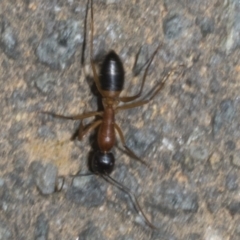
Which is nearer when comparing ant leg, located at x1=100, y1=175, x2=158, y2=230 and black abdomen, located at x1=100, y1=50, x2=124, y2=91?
black abdomen, located at x1=100, y1=50, x2=124, y2=91

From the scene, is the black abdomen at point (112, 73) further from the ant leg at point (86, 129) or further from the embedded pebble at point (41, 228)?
the embedded pebble at point (41, 228)

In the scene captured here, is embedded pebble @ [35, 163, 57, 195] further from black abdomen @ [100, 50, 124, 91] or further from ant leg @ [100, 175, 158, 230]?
black abdomen @ [100, 50, 124, 91]

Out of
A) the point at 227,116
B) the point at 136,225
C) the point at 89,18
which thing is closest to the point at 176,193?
the point at 136,225

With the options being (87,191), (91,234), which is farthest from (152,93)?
(91,234)

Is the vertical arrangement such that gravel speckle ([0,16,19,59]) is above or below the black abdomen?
above

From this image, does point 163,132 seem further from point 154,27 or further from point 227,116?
point 154,27

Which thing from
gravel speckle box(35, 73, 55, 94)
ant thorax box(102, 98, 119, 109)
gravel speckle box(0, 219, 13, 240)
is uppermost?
gravel speckle box(35, 73, 55, 94)

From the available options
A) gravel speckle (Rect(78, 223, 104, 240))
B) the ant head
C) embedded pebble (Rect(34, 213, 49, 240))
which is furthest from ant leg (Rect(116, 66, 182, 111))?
embedded pebble (Rect(34, 213, 49, 240))
